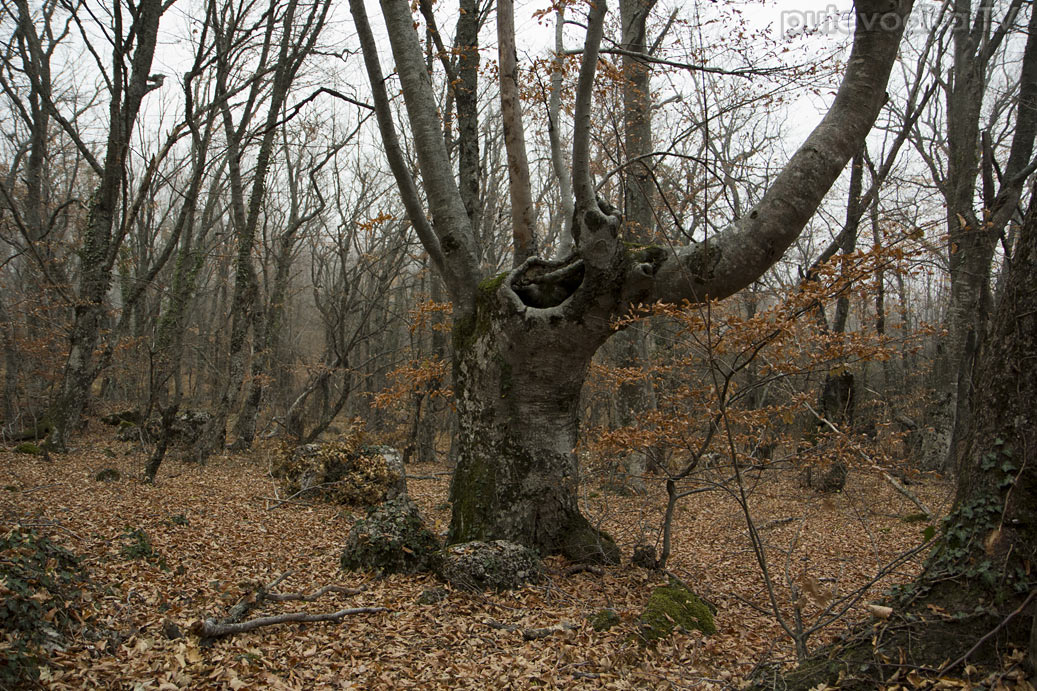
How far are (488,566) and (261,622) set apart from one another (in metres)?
1.64

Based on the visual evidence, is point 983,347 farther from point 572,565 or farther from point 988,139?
point 988,139

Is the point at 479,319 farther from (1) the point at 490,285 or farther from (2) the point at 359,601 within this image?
(2) the point at 359,601

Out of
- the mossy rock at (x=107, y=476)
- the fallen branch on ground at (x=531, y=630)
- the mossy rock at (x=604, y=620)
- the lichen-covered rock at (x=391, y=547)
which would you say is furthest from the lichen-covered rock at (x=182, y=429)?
the mossy rock at (x=604, y=620)

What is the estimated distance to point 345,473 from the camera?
840 cm

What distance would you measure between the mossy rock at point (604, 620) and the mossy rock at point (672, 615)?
20 centimetres

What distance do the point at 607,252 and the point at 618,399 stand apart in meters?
5.65

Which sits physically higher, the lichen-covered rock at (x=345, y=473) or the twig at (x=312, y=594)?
the lichen-covered rock at (x=345, y=473)

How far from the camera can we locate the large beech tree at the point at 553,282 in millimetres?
4367

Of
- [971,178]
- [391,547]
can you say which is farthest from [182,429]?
[971,178]

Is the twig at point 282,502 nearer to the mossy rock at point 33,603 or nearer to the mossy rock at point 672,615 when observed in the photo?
the mossy rock at point 33,603

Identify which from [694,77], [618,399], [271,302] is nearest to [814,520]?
[618,399]

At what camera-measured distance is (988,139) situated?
9.93 metres

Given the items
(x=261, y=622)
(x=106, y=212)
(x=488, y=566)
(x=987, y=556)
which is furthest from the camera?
(x=106, y=212)

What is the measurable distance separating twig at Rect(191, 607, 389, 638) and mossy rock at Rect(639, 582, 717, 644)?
1.77 m
